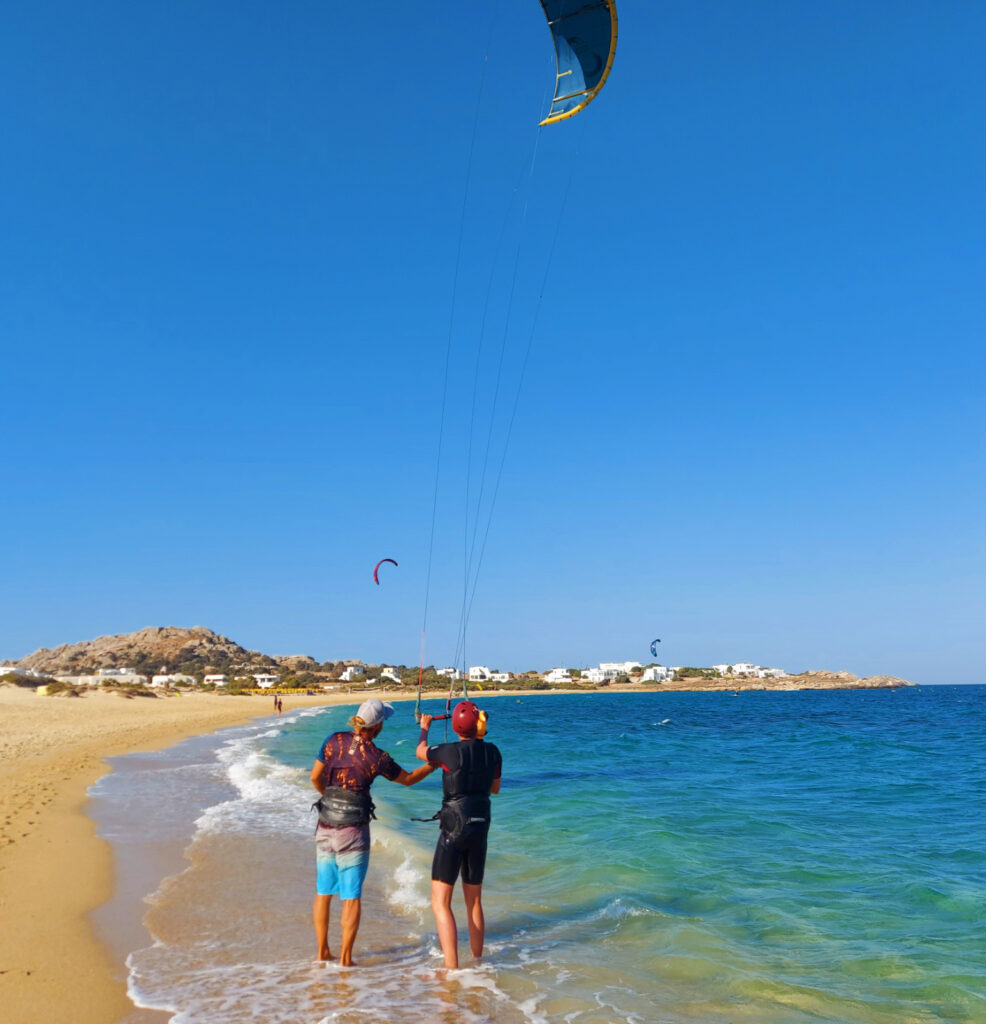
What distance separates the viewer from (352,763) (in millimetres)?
6223

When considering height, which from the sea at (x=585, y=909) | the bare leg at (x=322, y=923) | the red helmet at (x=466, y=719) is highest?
the red helmet at (x=466, y=719)

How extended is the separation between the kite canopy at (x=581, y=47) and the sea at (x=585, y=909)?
32.4ft

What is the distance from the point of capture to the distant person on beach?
6133 mm

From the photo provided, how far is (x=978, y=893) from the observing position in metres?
9.87

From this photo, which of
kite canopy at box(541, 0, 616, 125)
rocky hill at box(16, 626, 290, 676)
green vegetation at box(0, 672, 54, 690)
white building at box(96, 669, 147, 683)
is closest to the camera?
kite canopy at box(541, 0, 616, 125)

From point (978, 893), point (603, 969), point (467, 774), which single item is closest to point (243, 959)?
point (467, 774)

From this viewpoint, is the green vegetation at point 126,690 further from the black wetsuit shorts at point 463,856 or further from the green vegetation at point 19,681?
the black wetsuit shorts at point 463,856

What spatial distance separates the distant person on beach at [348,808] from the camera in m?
6.13

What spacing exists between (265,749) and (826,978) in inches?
1086

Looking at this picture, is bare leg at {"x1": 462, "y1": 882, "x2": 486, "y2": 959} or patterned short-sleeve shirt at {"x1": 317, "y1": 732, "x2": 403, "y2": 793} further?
bare leg at {"x1": 462, "y1": 882, "x2": 486, "y2": 959}

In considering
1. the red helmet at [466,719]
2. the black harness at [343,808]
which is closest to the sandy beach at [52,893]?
the black harness at [343,808]

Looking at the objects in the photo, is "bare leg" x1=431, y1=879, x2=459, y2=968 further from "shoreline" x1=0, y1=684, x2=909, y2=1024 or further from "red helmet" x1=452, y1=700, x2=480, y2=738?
"shoreline" x1=0, y1=684, x2=909, y2=1024

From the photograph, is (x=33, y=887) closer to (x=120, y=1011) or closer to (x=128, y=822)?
(x=120, y=1011)

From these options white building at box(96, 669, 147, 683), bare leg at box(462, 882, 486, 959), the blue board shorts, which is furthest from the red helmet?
white building at box(96, 669, 147, 683)
